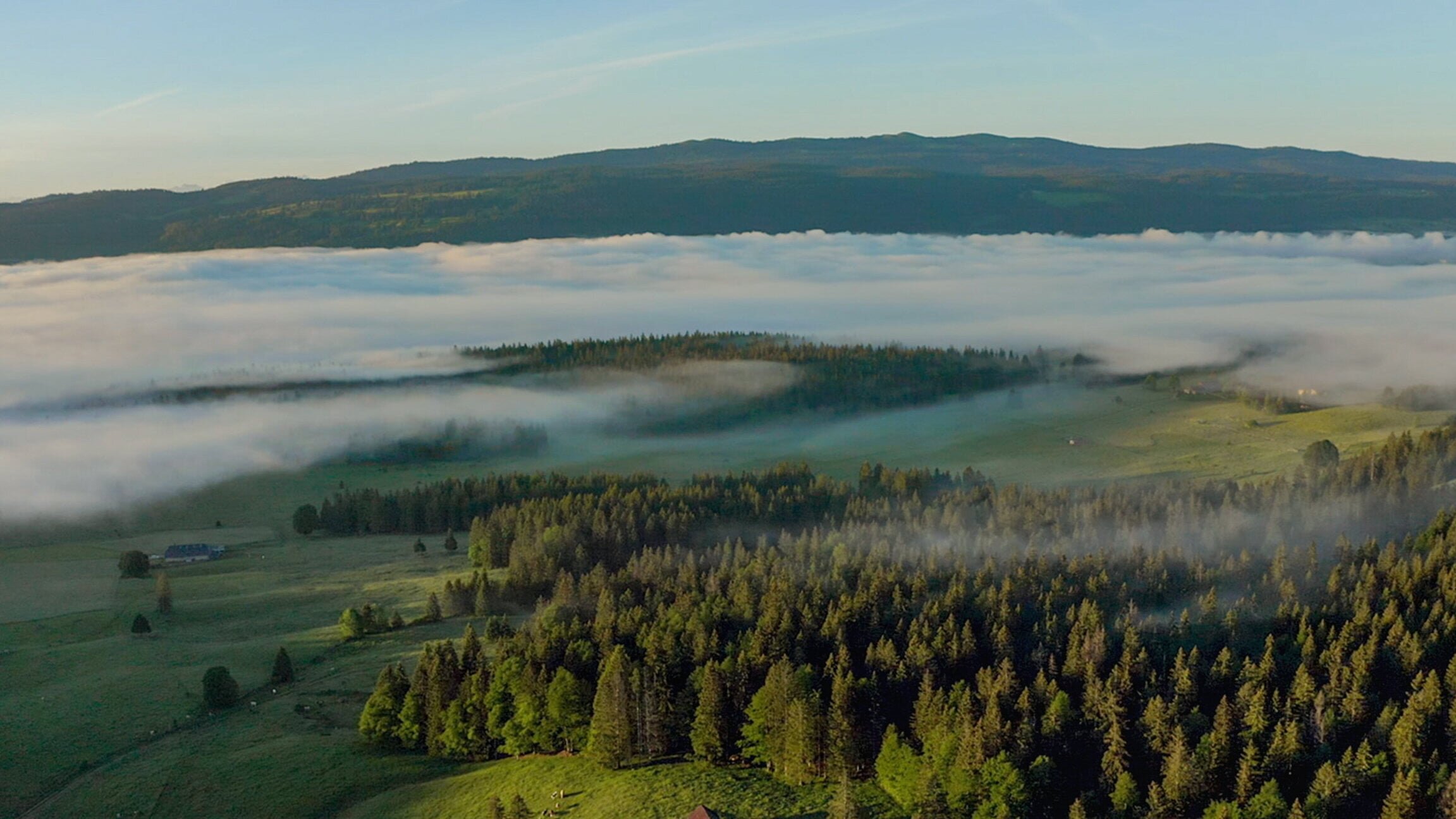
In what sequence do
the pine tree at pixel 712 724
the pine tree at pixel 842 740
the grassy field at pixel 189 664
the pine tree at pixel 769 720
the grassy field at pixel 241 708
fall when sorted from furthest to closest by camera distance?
the grassy field at pixel 189 664
the pine tree at pixel 712 724
the grassy field at pixel 241 708
the pine tree at pixel 769 720
the pine tree at pixel 842 740

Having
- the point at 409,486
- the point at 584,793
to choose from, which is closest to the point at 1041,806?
the point at 584,793

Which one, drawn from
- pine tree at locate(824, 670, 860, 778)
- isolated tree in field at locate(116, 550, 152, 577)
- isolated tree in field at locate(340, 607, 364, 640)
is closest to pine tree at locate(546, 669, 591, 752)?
pine tree at locate(824, 670, 860, 778)

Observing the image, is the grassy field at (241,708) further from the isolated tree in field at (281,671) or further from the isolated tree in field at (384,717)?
the isolated tree in field at (384,717)

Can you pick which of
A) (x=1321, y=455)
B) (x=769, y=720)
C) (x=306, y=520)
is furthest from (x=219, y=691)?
(x=1321, y=455)

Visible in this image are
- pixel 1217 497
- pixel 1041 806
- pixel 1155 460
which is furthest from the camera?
pixel 1155 460

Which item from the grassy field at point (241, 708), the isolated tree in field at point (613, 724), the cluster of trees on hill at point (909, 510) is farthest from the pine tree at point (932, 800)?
the cluster of trees on hill at point (909, 510)

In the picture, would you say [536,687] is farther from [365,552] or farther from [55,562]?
[55,562]

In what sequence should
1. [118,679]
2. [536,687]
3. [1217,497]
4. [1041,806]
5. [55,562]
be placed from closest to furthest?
[1041,806] < [536,687] < [118,679] < [1217,497] < [55,562]
